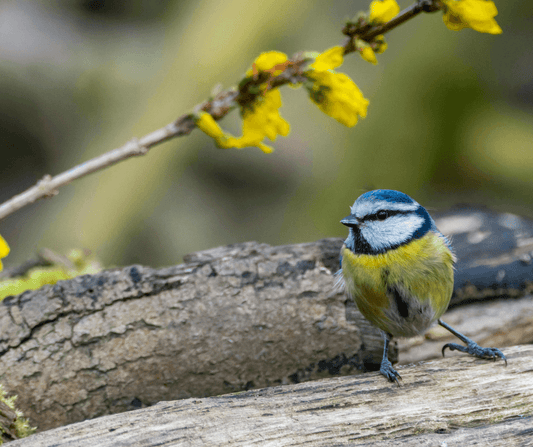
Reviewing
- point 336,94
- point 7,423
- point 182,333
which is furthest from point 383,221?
point 7,423

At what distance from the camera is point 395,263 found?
2.82 feet

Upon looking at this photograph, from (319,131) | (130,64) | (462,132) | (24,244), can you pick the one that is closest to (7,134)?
(24,244)

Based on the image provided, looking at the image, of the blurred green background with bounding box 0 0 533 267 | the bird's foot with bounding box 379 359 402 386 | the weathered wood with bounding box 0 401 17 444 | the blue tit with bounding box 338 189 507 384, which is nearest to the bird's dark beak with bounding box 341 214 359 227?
the blue tit with bounding box 338 189 507 384

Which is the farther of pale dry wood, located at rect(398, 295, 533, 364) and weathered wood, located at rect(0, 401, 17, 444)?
A: pale dry wood, located at rect(398, 295, 533, 364)

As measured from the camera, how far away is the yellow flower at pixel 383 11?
69 cm

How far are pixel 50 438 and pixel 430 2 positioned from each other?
0.90 m

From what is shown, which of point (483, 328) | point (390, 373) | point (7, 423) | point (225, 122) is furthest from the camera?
point (225, 122)

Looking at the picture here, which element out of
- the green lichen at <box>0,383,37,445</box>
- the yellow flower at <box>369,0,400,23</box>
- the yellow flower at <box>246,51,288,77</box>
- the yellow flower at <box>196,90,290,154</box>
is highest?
the yellow flower at <box>369,0,400,23</box>

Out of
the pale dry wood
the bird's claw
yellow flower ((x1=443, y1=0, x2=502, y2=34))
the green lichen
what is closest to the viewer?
yellow flower ((x1=443, y1=0, x2=502, y2=34))

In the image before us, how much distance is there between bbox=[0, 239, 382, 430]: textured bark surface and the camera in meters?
0.90

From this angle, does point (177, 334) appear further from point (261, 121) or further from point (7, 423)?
point (261, 121)

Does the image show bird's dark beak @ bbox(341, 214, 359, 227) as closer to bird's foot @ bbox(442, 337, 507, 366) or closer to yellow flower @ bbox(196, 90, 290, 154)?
yellow flower @ bbox(196, 90, 290, 154)

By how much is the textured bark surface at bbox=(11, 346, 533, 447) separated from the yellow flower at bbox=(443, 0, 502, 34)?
62 centimetres

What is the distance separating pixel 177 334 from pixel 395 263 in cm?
47
